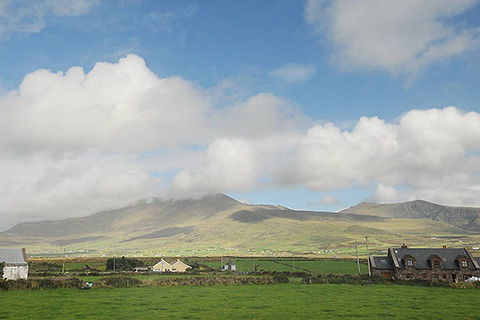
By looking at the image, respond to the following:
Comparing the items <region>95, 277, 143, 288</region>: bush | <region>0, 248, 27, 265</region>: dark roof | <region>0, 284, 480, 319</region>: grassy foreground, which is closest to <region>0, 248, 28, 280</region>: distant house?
<region>0, 248, 27, 265</region>: dark roof

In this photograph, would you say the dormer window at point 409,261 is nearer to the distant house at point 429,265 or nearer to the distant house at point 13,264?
the distant house at point 429,265

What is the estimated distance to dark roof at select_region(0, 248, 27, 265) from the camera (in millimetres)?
91000

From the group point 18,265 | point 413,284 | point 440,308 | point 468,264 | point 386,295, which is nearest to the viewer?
point 440,308

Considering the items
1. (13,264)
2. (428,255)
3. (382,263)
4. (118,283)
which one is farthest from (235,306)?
(13,264)

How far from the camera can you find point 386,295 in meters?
55.4

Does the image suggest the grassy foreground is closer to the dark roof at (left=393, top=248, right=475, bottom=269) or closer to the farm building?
the dark roof at (left=393, top=248, right=475, bottom=269)

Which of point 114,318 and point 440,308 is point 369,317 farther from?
point 114,318

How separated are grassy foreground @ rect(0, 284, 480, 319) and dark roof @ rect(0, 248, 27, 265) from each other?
44.7 meters

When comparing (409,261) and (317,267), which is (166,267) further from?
(409,261)

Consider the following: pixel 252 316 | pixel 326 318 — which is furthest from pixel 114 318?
pixel 326 318

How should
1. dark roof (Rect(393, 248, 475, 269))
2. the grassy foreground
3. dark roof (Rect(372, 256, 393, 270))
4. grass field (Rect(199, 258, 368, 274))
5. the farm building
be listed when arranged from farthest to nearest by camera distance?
the farm building, grass field (Rect(199, 258, 368, 274)), dark roof (Rect(372, 256, 393, 270)), dark roof (Rect(393, 248, 475, 269)), the grassy foreground

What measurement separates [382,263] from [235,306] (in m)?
58.4

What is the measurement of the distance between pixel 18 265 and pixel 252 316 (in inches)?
3011

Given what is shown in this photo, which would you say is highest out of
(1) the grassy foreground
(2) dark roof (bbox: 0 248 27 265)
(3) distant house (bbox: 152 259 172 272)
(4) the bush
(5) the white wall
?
(2) dark roof (bbox: 0 248 27 265)
